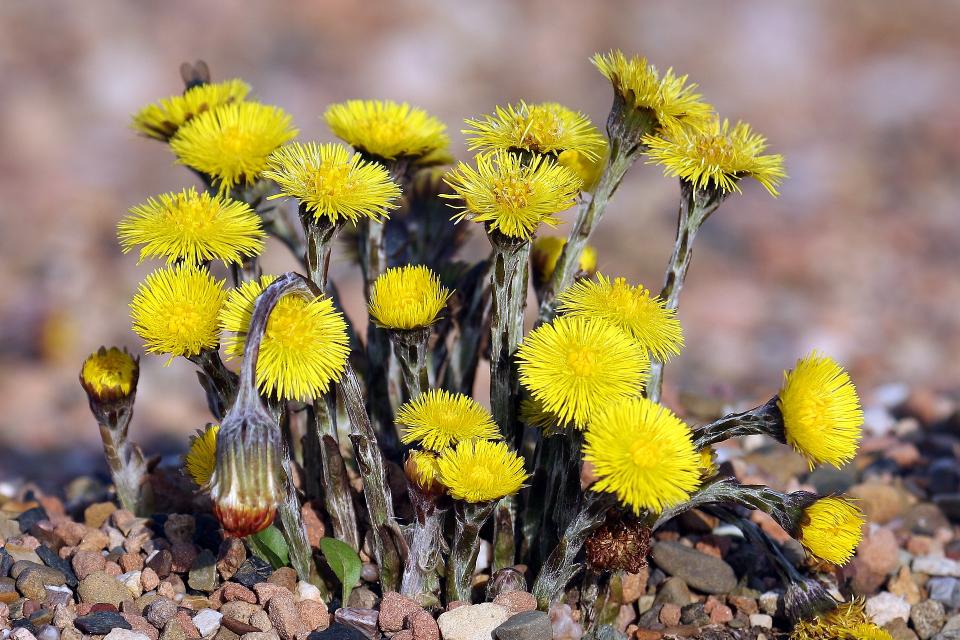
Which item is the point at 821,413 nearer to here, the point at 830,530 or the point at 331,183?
the point at 830,530

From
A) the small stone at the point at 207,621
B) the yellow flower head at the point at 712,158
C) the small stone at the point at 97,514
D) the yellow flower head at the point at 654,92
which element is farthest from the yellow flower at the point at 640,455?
the small stone at the point at 97,514

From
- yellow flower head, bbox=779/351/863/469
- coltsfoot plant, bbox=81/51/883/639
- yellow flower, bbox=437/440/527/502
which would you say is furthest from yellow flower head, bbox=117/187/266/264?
yellow flower head, bbox=779/351/863/469

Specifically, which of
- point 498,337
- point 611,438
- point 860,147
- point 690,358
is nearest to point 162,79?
point 690,358

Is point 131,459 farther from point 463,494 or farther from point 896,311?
point 896,311

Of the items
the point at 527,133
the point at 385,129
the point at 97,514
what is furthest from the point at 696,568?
the point at 97,514

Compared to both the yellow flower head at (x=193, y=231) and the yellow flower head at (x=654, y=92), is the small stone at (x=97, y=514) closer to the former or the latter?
the yellow flower head at (x=193, y=231)

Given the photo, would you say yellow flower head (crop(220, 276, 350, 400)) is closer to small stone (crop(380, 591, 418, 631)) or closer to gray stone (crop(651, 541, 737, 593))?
small stone (crop(380, 591, 418, 631))
